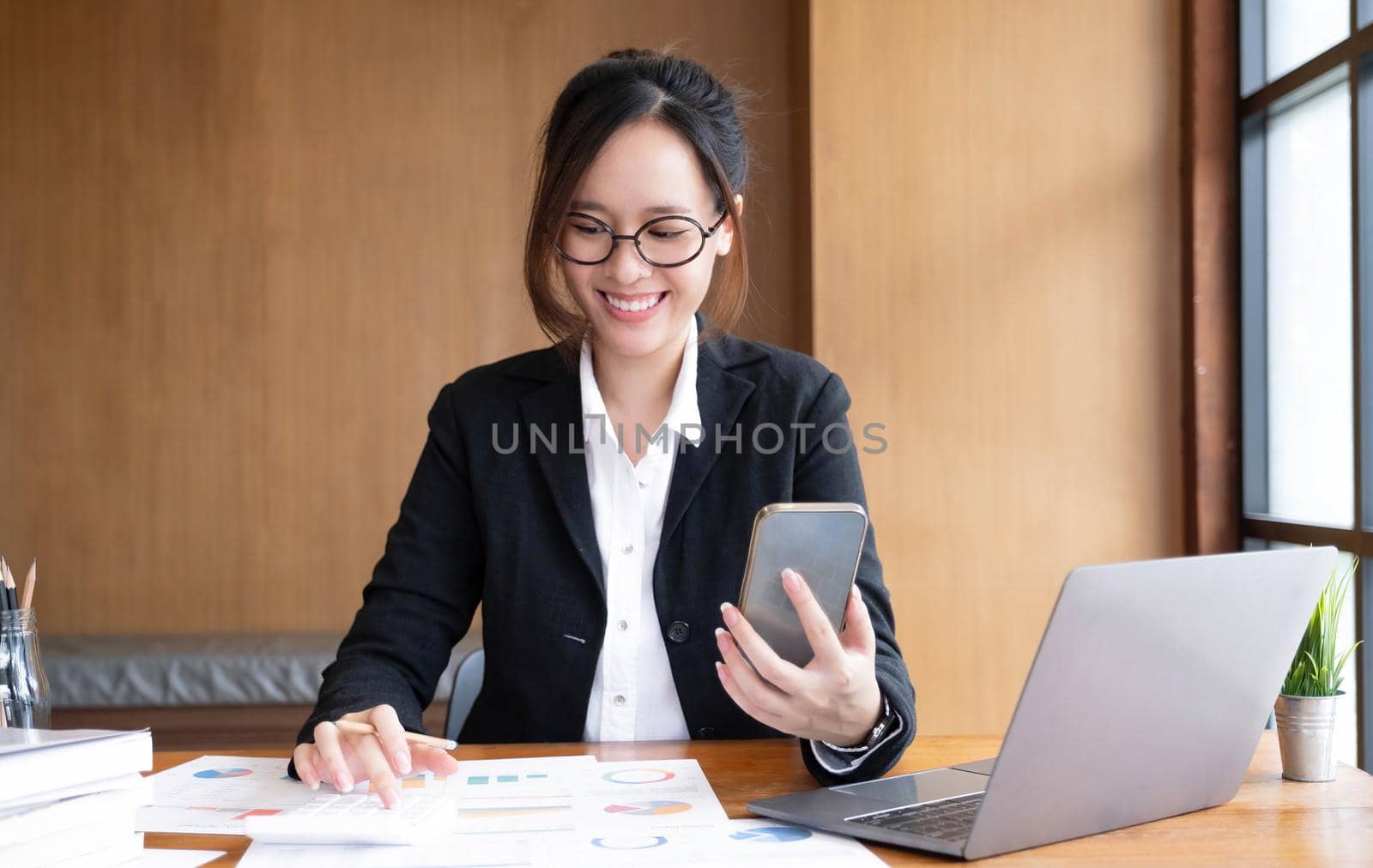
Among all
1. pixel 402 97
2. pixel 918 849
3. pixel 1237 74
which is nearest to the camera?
pixel 918 849

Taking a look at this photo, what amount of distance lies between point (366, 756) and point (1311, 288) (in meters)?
2.26

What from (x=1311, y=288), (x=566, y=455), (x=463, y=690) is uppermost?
(x=1311, y=288)

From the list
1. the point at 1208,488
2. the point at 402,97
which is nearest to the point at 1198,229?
the point at 1208,488

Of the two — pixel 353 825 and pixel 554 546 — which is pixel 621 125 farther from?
pixel 353 825

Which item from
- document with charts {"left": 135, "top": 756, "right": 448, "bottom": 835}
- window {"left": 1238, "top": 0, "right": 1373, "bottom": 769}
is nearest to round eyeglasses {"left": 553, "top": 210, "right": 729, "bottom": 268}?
document with charts {"left": 135, "top": 756, "right": 448, "bottom": 835}

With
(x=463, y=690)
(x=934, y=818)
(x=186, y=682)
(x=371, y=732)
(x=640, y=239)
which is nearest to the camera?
(x=934, y=818)

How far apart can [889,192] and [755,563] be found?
2132 mm

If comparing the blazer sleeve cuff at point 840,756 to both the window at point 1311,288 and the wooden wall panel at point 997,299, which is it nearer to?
the window at point 1311,288

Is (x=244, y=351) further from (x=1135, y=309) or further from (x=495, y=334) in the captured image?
(x=1135, y=309)

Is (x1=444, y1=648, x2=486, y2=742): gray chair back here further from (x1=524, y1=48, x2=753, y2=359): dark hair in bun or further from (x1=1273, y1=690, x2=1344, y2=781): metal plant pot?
(x1=1273, y1=690, x2=1344, y2=781): metal plant pot

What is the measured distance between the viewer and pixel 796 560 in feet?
3.29

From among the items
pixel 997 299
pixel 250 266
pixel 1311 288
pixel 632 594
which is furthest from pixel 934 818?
pixel 250 266

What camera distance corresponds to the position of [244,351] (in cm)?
346

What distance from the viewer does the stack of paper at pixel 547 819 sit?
2.95ft
